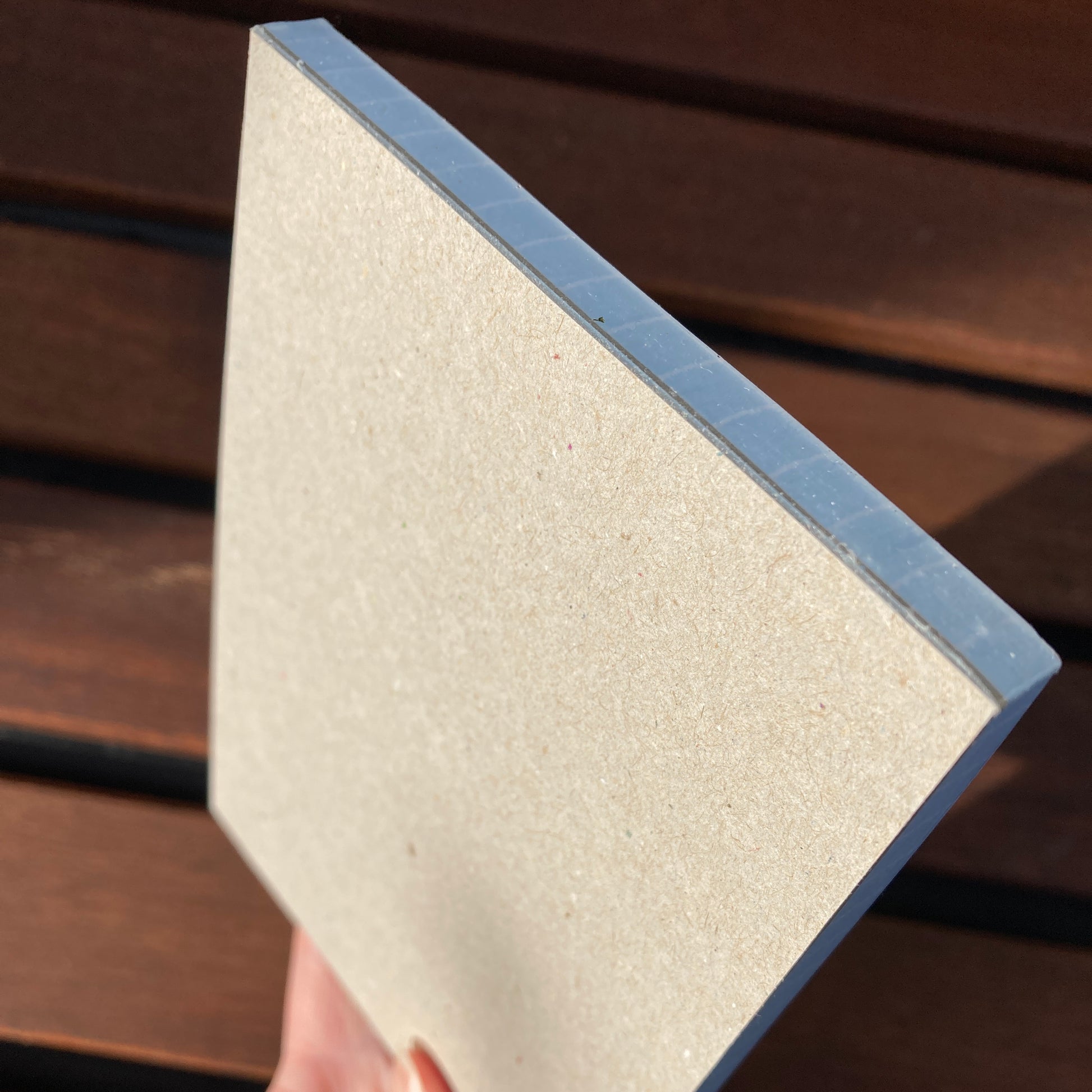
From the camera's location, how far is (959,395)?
18.9 inches

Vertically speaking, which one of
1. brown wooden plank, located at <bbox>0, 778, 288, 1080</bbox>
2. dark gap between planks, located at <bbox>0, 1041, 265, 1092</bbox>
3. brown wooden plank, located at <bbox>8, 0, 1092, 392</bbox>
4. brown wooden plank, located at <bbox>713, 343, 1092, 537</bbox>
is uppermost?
brown wooden plank, located at <bbox>8, 0, 1092, 392</bbox>

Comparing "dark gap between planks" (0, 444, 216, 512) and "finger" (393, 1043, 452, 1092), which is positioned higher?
"dark gap between planks" (0, 444, 216, 512)

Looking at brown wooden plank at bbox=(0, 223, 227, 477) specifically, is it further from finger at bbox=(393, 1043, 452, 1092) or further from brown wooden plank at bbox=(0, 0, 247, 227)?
finger at bbox=(393, 1043, 452, 1092)

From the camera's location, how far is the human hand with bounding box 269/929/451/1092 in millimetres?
505

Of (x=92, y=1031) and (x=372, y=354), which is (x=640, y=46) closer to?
(x=372, y=354)

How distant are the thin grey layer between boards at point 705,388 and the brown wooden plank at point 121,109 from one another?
149 mm

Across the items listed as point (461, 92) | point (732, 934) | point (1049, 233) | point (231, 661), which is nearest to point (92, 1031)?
point (231, 661)

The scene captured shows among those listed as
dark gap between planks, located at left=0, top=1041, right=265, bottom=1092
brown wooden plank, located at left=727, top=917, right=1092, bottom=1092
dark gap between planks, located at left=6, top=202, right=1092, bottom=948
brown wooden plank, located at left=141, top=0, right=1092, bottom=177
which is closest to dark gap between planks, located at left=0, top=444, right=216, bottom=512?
dark gap between planks, located at left=6, top=202, right=1092, bottom=948

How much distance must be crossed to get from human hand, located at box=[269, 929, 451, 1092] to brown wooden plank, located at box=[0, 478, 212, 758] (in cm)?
16

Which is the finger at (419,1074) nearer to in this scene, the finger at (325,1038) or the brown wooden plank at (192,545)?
the finger at (325,1038)

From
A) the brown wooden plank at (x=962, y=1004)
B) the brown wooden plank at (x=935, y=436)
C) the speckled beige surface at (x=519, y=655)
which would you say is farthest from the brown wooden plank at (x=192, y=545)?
the brown wooden plank at (x=962, y=1004)

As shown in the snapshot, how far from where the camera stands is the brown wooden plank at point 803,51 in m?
0.41

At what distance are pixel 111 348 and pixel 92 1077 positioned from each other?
0.51 metres

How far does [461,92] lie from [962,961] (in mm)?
601
